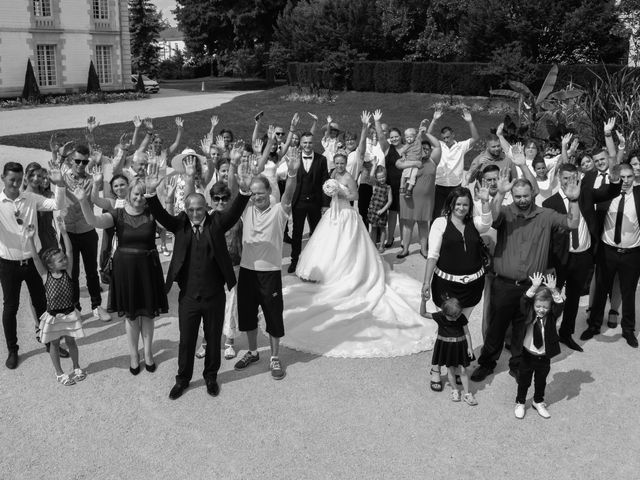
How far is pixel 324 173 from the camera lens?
9.55m

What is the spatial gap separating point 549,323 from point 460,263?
93 centimetres

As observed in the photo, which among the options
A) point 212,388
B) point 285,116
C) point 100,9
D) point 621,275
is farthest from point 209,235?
point 100,9

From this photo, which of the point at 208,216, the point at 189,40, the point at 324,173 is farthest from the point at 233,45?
the point at 208,216

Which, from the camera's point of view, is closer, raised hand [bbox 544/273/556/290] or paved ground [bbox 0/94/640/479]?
paved ground [bbox 0/94/640/479]

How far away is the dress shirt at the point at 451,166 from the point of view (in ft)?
35.6

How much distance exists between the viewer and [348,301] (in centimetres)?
822

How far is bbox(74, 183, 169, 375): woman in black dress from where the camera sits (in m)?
6.16

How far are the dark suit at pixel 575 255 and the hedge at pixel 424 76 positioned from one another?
2216 centimetres

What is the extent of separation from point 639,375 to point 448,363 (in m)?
2.14

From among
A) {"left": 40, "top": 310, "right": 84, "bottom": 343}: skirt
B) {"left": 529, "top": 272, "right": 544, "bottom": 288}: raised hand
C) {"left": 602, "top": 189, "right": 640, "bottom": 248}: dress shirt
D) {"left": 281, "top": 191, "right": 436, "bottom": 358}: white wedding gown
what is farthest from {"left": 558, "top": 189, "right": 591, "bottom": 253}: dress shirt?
{"left": 40, "top": 310, "right": 84, "bottom": 343}: skirt

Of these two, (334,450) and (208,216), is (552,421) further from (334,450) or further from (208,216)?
(208,216)

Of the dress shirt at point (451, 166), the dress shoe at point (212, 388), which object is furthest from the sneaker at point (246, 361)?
the dress shirt at point (451, 166)

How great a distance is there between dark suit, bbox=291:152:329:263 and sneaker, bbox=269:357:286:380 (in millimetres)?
3164

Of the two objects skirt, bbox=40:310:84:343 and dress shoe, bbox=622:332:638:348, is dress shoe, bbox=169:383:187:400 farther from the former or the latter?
dress shoe, bbox=622:332:638:348
